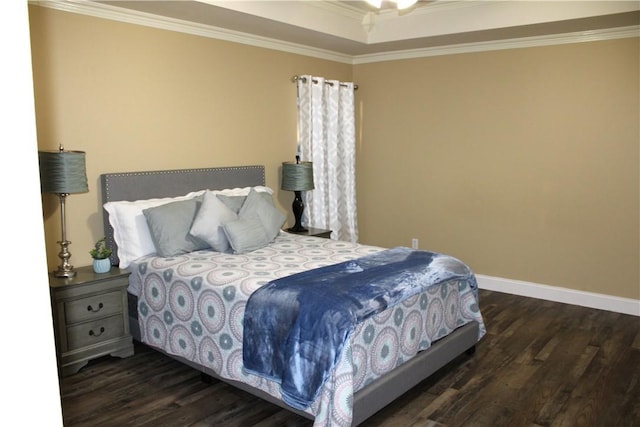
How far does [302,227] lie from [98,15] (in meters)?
2.56

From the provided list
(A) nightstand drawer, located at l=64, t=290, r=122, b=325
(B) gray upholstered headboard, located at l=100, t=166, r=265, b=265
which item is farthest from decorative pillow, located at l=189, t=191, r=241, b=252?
(A) nightstand drawer, located at l=64, t=290, r=122, b=325

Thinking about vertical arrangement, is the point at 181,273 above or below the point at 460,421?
above

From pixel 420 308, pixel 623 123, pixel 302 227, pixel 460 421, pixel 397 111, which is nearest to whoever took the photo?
pixel 460 421

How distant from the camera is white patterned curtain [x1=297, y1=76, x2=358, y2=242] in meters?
5.42

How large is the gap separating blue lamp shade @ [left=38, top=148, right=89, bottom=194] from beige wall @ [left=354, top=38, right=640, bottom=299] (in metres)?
3.54

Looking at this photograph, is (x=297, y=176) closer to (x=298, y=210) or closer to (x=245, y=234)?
(x=298, y=210)

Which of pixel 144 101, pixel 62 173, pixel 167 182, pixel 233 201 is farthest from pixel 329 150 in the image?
pixel 62 173

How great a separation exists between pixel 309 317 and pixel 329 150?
130 inches

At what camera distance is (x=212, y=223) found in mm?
3797

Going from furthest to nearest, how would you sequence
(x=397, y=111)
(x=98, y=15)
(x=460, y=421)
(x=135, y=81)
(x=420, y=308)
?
(x=397, y=111) < (x=135, y=81) < (x=98, y=15) < (x=420, y=308) < (x=460, y=421)

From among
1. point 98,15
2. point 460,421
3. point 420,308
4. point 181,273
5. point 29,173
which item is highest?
point 98,15

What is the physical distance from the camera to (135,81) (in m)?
4.02

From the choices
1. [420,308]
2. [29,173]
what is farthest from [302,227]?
[29,173]

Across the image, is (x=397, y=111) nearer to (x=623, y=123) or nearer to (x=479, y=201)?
(x=479, y=201)
